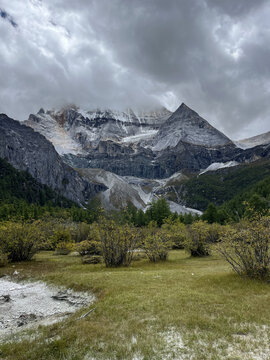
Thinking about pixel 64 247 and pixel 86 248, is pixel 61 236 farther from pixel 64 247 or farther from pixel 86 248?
pixel 86 248

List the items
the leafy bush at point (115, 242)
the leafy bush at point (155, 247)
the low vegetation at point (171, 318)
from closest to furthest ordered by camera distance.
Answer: the low vegetation at point (171, 318) < the leafy bush at point (115, 242) < the leafy bush at point (155, 247)

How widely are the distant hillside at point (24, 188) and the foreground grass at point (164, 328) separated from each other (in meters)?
142

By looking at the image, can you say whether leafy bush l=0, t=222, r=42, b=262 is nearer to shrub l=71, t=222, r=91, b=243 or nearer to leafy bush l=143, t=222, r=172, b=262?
leafy bush l=143, t=222, r=172, b=262

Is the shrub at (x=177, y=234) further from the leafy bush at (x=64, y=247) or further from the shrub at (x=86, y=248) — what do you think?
the leafy bush at (x=64, y=247)

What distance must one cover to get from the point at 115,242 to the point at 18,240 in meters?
13.9

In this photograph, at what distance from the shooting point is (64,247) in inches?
1631

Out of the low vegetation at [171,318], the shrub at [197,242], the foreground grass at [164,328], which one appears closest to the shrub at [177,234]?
the shrub at [197,242]

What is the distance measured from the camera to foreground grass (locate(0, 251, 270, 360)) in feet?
23.7

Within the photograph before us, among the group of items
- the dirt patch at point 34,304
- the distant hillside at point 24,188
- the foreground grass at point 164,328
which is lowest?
the dirt patch at point 34,304

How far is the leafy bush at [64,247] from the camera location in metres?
40.2

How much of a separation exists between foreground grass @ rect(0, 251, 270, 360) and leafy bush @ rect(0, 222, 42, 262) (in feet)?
62.1

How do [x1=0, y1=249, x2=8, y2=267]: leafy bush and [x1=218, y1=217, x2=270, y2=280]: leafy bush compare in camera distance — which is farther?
[x1=0, y1=249, x2=8, y2=267]: leafy bush

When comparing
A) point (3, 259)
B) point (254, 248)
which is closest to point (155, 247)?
point (254, 248)

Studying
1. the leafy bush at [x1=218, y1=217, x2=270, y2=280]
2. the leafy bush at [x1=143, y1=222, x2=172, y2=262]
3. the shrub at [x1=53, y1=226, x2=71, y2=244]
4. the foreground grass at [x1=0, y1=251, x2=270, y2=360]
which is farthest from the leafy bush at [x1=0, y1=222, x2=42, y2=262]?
the leafy bush at [x1=218, y1=217, x2=270, y2=280]
